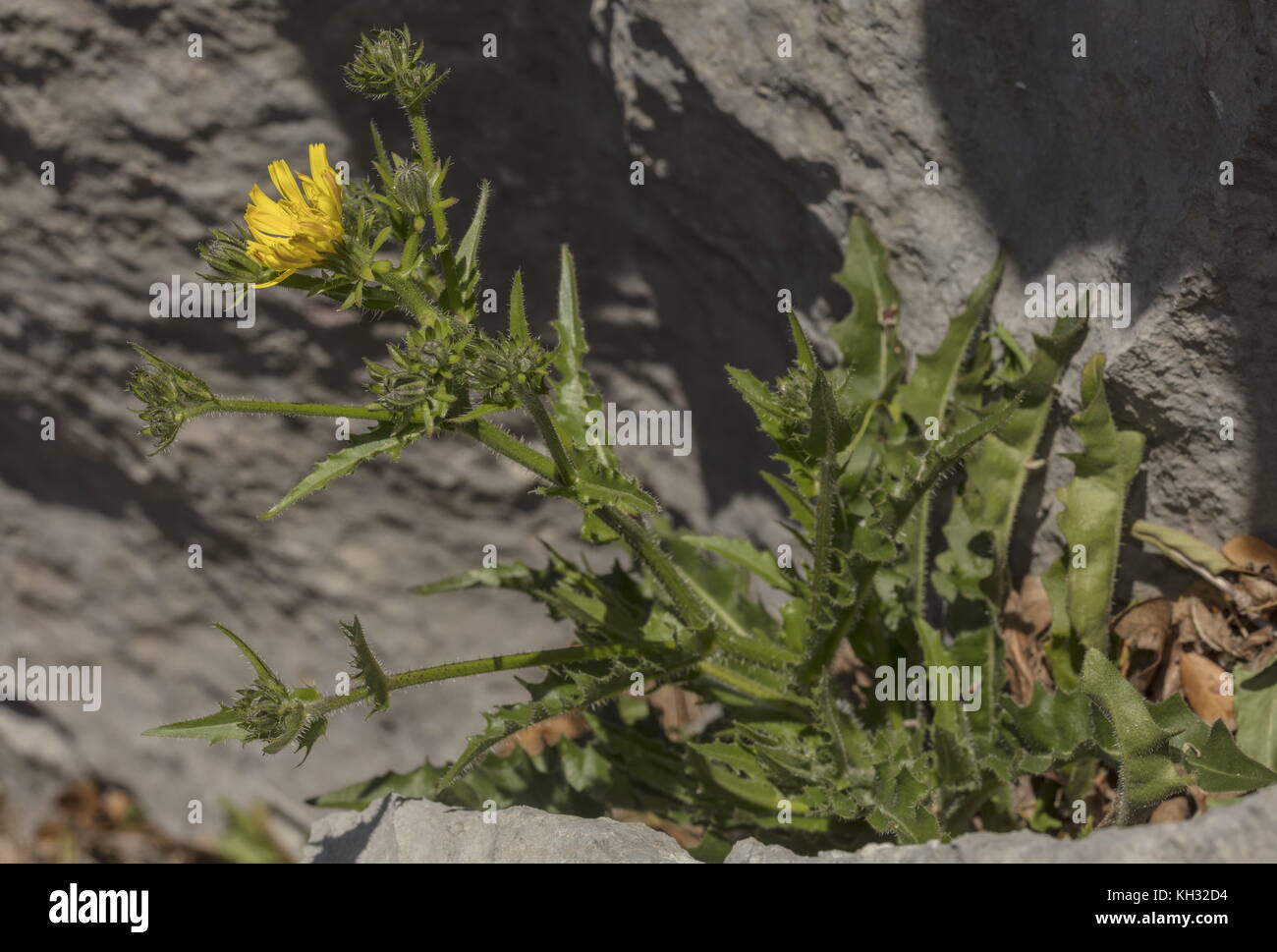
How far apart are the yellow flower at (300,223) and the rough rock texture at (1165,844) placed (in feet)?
5.57

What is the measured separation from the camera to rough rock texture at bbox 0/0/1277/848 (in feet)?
9.53

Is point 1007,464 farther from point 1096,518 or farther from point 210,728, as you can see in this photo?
point 210,728

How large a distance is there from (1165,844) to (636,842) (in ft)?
3.66

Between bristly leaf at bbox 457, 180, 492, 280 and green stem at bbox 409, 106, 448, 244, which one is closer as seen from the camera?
green stem at bbox 409, 106, 448, 244

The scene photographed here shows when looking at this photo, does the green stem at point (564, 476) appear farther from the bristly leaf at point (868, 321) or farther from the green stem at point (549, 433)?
the bristly leaf at point (868, 321)

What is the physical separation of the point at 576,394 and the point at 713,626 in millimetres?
692

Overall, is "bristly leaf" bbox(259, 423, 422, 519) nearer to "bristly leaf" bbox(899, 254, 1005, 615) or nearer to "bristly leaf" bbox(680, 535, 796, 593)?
"bristly leaf" bbox(680, 535, 796, 593)

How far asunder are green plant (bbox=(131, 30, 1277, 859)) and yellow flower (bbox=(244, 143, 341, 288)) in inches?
0.6

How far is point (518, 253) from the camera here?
4.46 metres

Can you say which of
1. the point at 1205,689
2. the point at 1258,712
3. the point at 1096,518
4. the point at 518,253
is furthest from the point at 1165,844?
the point at 518,253

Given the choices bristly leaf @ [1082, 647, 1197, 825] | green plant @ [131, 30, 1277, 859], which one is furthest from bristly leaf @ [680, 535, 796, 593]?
bristly leaf @ [1082, 647, 1197, 825]

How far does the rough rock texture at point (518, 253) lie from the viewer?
2.91 m

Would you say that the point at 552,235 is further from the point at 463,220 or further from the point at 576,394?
the point at 576,394

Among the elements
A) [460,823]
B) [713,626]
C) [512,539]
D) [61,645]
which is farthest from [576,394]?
[61,645]
